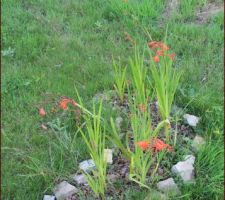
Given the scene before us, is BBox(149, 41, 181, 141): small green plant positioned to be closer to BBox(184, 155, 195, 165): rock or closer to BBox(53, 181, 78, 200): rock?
BBox(184, 155, 195, 165): rock

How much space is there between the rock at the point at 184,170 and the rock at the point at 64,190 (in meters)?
0.69

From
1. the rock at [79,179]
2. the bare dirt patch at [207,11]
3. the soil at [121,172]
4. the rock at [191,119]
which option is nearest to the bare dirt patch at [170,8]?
the bare dirt patch at [207,11]

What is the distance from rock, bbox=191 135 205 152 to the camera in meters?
3.43

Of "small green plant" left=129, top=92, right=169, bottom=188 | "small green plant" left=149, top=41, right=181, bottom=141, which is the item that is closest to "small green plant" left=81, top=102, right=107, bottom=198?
"small green plant" left=129, top=92, right=169, bottom=188

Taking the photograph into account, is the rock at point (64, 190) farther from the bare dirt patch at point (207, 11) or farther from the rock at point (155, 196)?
the bare dirt patch at point (207, 11)

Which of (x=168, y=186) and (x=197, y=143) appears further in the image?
(x=197, y=143)

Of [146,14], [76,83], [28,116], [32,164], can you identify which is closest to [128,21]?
[146,14]

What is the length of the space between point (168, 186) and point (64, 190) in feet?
2.28

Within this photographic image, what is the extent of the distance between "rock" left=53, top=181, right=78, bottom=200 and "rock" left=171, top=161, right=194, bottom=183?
0.69 metres

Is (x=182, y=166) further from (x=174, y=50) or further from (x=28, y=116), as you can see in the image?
(x=174, y=50)

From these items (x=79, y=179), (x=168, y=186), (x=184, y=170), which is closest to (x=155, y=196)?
(x=168, y=186)

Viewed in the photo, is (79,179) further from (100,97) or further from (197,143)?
(100,97)

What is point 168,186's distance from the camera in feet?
10.3

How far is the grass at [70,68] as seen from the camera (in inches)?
134
